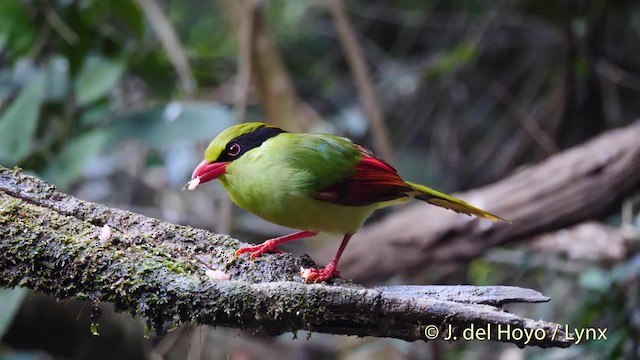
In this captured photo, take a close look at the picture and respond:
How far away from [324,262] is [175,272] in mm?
2987

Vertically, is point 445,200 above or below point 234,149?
above

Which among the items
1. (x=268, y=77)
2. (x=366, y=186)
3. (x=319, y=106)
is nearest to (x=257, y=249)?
(x=366, y=186)

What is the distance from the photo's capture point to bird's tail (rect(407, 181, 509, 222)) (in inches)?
94.1

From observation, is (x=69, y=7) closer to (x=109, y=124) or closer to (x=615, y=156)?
(x=109, y=124)

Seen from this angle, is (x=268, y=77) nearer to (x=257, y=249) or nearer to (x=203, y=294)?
(x=257, y=249)

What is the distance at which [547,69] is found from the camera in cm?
616

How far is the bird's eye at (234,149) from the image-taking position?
6.79ft

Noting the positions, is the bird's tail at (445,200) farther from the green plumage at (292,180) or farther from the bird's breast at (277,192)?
the bird's breast at (277,192)

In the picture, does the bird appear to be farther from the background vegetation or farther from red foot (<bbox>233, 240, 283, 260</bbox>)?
the background vegetation

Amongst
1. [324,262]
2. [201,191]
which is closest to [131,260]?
[324,262]

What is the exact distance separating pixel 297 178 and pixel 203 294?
22.4 inches

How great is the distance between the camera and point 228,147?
206 cm

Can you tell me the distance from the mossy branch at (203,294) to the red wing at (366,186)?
19.9 inches

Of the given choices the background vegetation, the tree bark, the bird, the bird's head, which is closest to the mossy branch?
the bird
